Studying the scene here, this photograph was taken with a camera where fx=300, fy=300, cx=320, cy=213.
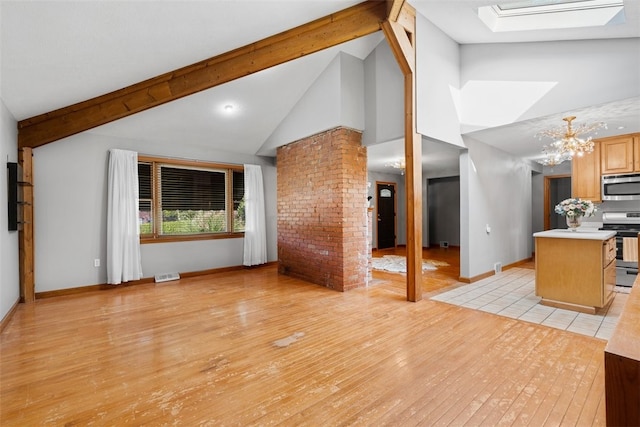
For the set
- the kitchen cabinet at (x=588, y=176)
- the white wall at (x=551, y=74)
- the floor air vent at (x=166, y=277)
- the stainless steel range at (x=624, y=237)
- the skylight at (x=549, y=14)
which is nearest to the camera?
the skylight at (x=549, y=14)

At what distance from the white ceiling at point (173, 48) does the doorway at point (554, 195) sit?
3.72m

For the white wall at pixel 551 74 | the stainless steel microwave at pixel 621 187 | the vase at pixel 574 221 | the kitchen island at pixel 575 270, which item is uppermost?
the white wall at pixel 551 74

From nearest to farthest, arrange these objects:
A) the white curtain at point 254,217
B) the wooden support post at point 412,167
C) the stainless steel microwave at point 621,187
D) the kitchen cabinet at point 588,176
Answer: the wooden support post at point 412,167, the stainless steel microwave at point 621,187, the kitchen cabinet at point 588,176, the white curtain at point 254,217

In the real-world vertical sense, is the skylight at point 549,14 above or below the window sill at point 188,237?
above

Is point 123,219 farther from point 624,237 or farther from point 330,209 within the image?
point 624,237

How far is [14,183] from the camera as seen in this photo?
3.58 metres

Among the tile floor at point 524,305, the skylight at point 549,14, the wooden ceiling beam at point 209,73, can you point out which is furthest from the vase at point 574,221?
the wooden ceiling beam at point 209,73

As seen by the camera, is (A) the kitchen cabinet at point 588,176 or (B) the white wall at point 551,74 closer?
(B) the white wall at point 551,74

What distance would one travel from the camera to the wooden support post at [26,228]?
4090 mm

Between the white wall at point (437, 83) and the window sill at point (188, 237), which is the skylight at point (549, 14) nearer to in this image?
the white wall at point (437, 83)

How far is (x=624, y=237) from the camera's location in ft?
15.7

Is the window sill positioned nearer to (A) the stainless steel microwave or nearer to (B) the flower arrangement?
(B) the flower arrangement

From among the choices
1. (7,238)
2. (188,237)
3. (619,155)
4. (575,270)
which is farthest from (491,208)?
(7,238)

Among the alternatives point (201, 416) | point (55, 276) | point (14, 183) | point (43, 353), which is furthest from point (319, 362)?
point (55, 276)
